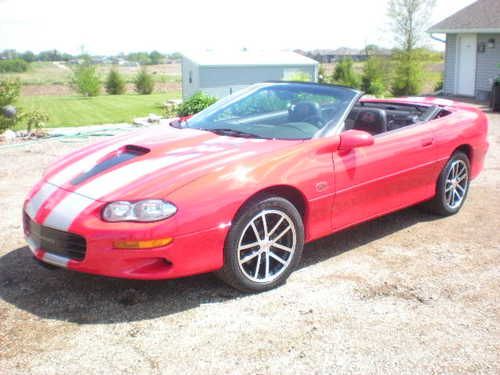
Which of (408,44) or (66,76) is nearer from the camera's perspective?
(408,44)

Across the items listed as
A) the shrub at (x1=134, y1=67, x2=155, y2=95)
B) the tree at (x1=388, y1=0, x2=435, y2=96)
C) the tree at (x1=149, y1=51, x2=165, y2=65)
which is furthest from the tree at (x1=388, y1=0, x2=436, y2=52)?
the tree at (x1=149, y1=51, x2=165, y2=65)

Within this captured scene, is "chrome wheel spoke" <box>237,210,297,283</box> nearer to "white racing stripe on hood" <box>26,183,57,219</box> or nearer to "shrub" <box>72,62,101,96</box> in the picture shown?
"white racing stripe on hood" <box>26,183,57,219</box>

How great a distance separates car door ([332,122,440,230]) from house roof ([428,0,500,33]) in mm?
15850

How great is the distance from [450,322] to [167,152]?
2.20 metres

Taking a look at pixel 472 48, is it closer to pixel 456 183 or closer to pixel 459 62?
pixel 459 62

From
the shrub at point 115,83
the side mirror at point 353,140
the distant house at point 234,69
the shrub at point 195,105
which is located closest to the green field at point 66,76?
the shrub at point 115,83

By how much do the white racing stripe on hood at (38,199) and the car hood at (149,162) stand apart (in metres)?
0.06

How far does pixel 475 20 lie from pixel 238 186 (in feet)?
64.4

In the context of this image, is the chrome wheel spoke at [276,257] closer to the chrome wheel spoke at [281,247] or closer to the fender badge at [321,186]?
the chrome wheel spoke at [281,247]

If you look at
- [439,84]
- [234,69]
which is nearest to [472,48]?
[439,84]

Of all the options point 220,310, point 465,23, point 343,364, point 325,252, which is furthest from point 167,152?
point 465,23

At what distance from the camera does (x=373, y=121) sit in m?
4.98

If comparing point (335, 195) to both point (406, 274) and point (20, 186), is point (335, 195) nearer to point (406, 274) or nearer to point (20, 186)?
point (406, 274)

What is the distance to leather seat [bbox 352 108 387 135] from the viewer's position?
496 centimetres
